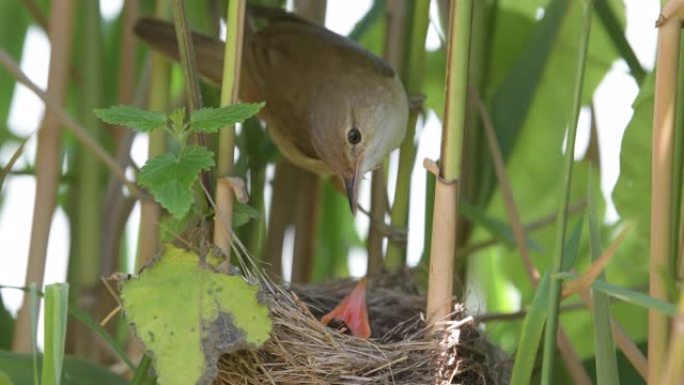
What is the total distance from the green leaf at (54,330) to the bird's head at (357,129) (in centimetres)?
97

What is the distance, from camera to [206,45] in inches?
Answer: 86.7

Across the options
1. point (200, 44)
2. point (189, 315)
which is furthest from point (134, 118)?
point (200, 44)

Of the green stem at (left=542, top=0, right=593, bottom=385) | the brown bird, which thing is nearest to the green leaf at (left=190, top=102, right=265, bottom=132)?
the green stem at (left=542, top=0, right=593, bottom=385)

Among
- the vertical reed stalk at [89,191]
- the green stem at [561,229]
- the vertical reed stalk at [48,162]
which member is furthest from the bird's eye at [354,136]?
the green stem at [561,229]

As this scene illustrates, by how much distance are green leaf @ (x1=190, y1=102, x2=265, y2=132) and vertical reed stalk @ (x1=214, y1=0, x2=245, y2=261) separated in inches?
2.3

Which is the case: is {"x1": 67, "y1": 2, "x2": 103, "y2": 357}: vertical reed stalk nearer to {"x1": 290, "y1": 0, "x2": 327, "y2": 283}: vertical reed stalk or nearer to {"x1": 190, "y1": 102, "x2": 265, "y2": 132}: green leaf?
{"x1": 290, "y1": 0, "x2": 327, "y2": 283}: vertical reed stalk

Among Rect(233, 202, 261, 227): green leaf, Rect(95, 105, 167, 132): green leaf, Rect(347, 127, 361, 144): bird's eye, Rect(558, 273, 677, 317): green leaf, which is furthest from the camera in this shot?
Rect(347, 127, 361, 144): bird's eye

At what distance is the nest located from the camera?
1562 mm

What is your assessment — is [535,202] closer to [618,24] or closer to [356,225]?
[356,225]

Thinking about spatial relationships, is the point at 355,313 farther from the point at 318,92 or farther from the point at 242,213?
the point at 318,92

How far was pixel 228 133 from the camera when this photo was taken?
1485 millimetres

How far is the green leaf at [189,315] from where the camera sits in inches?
53.6

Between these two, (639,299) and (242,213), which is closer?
(639,299)

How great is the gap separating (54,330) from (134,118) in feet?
0.86
